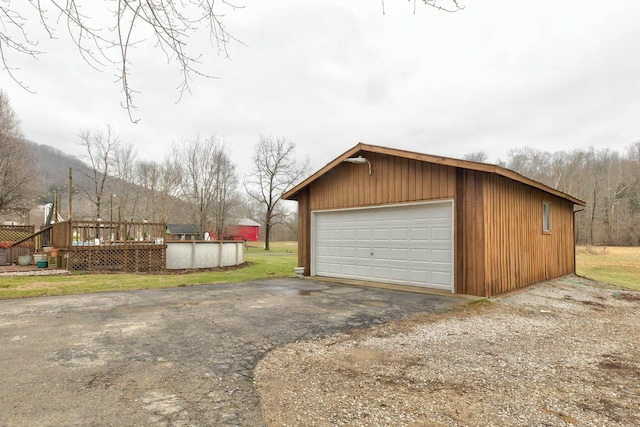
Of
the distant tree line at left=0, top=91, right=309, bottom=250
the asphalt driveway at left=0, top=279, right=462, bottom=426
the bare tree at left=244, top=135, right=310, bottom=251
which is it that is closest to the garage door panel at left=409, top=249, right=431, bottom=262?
the asphalt driveway at left=0, top=279, right=462, bottom=426

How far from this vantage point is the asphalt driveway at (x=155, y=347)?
91.7 inches

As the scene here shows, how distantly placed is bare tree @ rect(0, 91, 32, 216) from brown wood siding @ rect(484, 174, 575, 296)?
23.6m

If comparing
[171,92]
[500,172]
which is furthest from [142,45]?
→ [500,172]

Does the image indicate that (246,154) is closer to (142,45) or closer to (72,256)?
(72,256)

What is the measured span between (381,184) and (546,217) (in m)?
5.33

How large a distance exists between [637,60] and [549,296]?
54.2 feet

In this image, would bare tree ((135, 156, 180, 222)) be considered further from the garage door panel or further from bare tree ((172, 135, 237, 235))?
the garage door panel

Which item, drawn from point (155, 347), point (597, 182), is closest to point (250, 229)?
point (597, 182)

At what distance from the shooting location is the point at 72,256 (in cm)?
1186

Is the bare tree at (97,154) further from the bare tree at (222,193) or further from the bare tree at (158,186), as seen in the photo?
the bare tree at (222,193)

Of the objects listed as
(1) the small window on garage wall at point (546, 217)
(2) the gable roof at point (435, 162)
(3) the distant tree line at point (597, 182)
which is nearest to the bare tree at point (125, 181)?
(2) the gable roof at point (435, 162)

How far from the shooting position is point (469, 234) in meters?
7.08

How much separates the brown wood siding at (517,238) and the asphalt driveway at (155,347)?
1.52 metres

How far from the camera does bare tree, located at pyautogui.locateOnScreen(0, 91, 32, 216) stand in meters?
18.0
